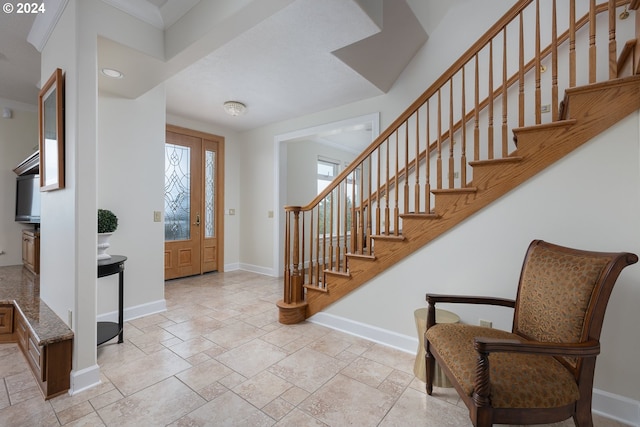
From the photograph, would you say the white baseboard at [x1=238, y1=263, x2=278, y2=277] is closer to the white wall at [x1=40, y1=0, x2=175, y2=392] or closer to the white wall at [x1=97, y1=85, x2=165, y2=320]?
the white wall at [x1=97, y1=85, x2=165, y2=320]

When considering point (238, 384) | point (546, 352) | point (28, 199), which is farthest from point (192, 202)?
point (546, 352)

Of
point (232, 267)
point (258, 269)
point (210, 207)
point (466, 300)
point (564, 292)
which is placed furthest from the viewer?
point (232, 267)

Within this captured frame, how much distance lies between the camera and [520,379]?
3.84 feet

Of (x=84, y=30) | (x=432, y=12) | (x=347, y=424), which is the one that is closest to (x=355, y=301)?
(x=347, y=424)

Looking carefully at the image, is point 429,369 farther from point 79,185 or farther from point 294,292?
point 79,185

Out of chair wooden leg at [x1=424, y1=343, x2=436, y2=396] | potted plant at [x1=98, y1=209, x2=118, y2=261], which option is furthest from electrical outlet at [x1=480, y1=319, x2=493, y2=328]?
potted plant at [x1=98, y1=209, x2=118, y2=261]

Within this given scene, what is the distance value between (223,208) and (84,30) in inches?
138

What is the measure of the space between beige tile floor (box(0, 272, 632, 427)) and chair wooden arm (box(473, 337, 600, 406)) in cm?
56

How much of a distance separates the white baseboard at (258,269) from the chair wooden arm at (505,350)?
12.9 ft

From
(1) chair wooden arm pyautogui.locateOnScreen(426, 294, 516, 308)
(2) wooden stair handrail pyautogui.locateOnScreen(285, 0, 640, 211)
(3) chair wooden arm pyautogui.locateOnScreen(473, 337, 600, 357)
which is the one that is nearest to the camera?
(3) chair wooden arm pyautogui.locateOnScreen(473, 337, 600, 357)

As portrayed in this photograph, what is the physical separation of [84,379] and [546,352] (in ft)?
8.48

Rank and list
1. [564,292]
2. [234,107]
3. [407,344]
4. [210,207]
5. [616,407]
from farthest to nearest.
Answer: [210,207]
[234,107]
[407,344]
[616,407]
[564,292]

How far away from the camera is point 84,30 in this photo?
1.79 metres

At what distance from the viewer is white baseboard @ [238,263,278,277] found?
4871mm
